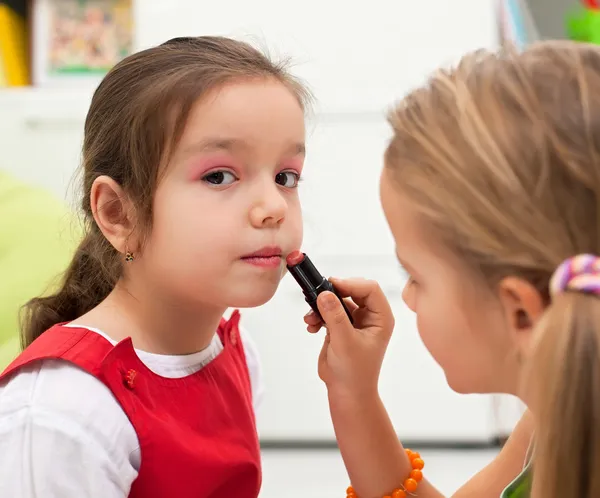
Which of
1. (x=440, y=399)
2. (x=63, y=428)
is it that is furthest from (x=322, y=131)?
(x=63, y=428)

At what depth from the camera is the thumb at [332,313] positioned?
0.78 meters

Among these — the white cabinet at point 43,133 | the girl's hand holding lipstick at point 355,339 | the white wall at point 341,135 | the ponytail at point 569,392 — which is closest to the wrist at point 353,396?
the girl's hand holding lipstick at point 355,339

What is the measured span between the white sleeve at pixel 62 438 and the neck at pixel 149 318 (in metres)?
0.08

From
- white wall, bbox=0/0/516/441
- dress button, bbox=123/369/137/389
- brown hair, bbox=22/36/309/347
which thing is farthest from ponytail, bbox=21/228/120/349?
white wall, bbox=0/0/516/441

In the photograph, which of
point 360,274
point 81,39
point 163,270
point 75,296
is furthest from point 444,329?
point 81,39

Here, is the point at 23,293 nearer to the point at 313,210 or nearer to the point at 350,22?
the point at 313,210

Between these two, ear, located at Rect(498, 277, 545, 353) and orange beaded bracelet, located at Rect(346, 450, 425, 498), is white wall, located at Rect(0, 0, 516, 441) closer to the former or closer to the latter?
orange beaded bracelet, located at Rect(346, 450, 425, 498)

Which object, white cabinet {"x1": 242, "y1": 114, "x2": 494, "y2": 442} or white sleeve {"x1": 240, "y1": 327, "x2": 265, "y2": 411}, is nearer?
white sleeve {"x1": 240, "y1": 327, "x2": 265, "y2": 411}

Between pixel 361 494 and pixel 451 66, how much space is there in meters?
0.45

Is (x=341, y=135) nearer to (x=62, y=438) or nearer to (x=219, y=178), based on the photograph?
(x=219, y=178)

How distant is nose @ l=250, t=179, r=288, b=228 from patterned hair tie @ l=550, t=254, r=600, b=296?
0.31 m

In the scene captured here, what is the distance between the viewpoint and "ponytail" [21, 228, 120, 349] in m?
0.90

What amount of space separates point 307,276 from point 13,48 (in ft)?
5.14

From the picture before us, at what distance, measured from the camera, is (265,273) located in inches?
30.4
